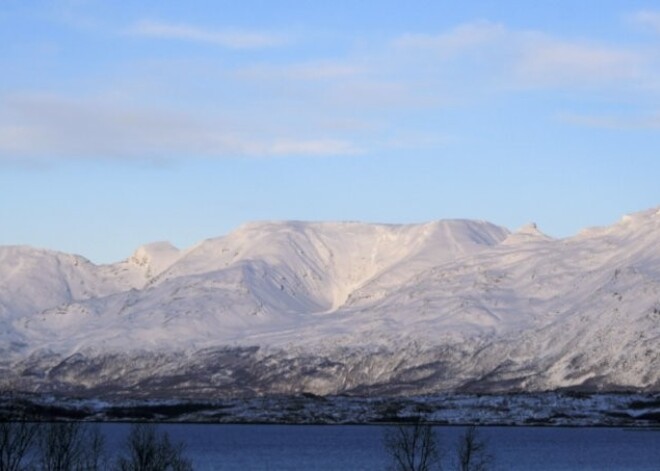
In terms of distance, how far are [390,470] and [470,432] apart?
31.9 meters

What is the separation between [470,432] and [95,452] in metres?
31.6

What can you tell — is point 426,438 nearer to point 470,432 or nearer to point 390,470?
point 470,432

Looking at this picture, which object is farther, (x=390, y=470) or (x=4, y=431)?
(x=390, y=470)

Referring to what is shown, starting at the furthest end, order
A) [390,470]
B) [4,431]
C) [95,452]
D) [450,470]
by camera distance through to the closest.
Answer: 1. [450,470]
2. [390,470]
3. [95,452]
4. [4,431]

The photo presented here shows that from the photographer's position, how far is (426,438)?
133 metres

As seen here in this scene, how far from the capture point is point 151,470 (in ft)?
434

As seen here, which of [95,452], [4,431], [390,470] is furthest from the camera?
[390,470]

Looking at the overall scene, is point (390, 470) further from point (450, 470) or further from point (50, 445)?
point (50, 445)

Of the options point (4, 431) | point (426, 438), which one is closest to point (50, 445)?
point (4, 431)

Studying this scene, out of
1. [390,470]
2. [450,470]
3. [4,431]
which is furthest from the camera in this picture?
[450,470]

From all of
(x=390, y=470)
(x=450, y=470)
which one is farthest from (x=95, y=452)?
(x=450, y=470)

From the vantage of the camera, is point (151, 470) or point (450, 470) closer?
point (151, 470)

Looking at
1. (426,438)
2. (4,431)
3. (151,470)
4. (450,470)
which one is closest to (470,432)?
(426,438)

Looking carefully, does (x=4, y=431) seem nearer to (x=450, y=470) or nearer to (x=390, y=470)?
(x=390, y=470)
